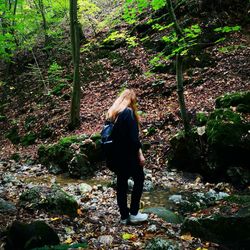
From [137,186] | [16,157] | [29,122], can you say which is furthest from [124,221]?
[29,122]

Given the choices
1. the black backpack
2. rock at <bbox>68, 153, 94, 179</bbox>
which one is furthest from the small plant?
the black backpack

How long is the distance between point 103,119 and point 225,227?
29.0ft

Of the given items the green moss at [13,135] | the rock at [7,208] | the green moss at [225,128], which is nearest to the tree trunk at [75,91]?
the green moss at [13,135]

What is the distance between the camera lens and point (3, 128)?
16.2 m

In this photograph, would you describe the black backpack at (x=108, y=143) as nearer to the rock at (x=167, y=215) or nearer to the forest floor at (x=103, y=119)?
the forest floor at (x=103, y=119)

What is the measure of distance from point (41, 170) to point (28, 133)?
4502mm

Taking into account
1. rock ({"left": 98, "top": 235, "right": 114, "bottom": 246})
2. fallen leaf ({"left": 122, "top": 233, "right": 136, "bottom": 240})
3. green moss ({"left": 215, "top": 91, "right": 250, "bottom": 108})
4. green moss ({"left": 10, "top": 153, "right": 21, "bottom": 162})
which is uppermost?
green moss ({"left": 215, "top": 91, "right": 250, "bottom": 108})

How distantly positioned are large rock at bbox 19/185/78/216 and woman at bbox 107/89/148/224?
0.97 m

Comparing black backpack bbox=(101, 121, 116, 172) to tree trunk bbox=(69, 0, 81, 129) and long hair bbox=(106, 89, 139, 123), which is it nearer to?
long hair bbox=(106, 89, 139, 123)

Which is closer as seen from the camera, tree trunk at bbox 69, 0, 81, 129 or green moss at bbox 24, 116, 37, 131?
tree trunk at bbox 69, 0, 81, 129

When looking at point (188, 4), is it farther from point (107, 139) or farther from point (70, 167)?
point (107, 139)

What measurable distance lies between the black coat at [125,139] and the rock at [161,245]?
3.69ft

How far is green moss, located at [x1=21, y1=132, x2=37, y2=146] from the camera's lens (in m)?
13.5

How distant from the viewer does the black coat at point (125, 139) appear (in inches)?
179
